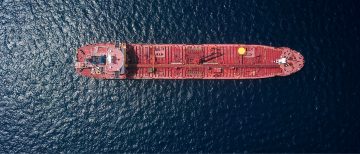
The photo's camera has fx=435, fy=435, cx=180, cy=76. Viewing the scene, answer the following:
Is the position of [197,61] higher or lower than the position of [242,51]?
lower

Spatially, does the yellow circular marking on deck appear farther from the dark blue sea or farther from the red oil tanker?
the dark blue sea

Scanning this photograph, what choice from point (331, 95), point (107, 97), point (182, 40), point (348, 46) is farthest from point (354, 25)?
point (107, 97)

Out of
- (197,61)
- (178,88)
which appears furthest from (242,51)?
(178,88)

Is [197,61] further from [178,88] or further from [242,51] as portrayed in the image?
[242,51]

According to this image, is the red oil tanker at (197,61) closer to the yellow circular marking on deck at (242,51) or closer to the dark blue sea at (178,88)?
the yellow circular marking on deck at (242,51)

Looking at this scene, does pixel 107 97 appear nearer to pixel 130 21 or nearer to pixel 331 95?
pixel 130 21

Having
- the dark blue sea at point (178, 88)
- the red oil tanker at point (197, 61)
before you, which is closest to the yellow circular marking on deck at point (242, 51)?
the red oil tanker at point (197, 61)

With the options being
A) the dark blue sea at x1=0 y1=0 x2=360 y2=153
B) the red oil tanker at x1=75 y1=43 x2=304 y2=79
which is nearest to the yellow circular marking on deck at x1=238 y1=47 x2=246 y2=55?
the red oil tanker at x1=75 y1=43 x2=304 y2=79
